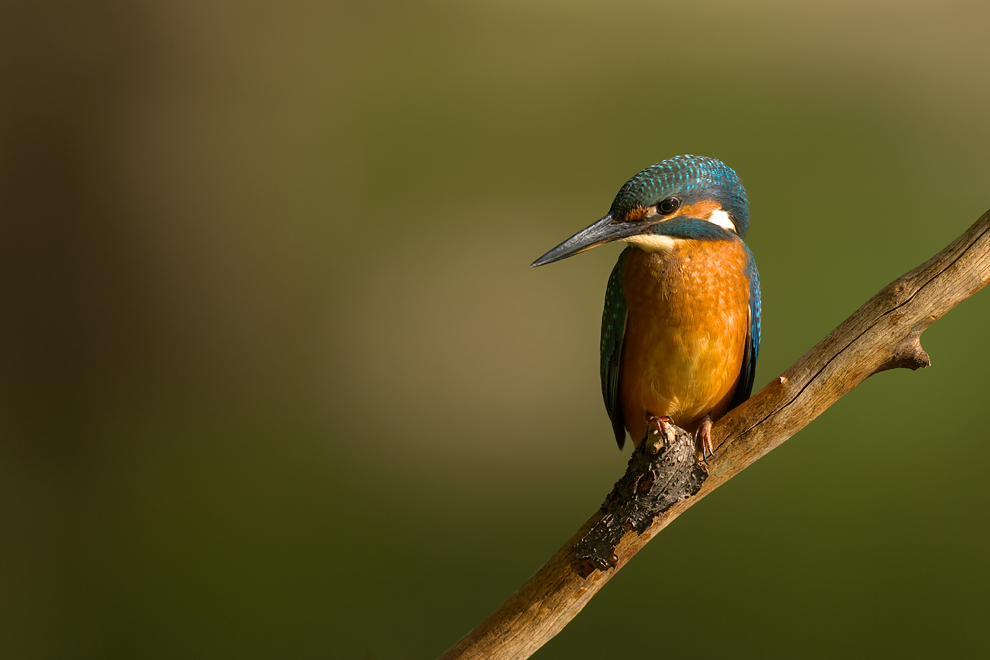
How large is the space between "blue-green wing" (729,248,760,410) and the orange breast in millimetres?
14

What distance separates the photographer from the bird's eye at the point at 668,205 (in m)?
1.03

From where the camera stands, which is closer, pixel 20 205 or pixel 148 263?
pixel 20 205

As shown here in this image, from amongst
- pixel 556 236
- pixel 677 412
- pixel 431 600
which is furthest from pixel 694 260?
pixel 431 600

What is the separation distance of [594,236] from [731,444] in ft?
1.13

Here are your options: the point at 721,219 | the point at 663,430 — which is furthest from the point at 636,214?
the point at 663,430

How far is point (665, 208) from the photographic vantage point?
104cm

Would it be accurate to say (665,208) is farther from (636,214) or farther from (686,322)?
(686,322)

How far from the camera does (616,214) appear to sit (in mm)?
1038

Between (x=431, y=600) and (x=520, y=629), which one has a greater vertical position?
(x=520, y=629)

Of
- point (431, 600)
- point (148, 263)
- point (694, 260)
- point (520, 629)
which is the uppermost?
point (148, 263)

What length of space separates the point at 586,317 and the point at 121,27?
1.75 meters

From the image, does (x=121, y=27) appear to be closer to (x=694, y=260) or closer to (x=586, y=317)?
(x=586, y=317)

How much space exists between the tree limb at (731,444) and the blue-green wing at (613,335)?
206mm

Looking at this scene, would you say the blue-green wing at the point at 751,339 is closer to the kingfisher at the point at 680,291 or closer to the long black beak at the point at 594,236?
the kingfisher at the point at 680,291
